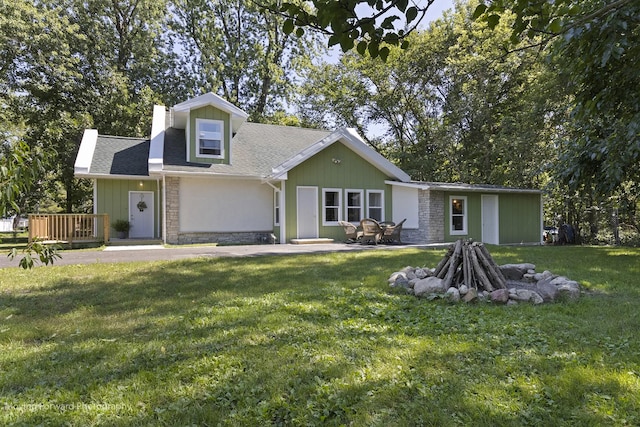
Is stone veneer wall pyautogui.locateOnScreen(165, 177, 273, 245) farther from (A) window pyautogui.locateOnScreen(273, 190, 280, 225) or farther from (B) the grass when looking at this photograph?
(B) the grass

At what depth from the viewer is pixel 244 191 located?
577 inches

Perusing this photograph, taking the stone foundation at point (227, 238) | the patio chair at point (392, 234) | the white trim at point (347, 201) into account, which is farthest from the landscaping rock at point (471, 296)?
the stone foundation at point (227, 238)

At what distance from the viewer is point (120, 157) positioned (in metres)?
15.0

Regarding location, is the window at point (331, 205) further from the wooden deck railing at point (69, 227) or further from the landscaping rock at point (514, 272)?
the landscaping rock at point (514, 272)

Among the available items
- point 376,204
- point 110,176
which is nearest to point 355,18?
point 376,204

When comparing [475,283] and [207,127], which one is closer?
[475,283]

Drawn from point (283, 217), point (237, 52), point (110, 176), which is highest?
point (237, 52)

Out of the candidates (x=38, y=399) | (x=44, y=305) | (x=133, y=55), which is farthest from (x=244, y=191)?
(x=133, y=55)

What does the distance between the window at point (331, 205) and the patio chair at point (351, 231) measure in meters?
0.61

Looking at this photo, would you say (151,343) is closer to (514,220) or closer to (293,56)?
(514,220)

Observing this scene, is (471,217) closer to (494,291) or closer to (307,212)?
(307,212)

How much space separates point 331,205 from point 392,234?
2.72 metres

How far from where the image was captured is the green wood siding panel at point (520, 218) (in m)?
15.7

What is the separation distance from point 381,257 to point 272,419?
23.3 ft
